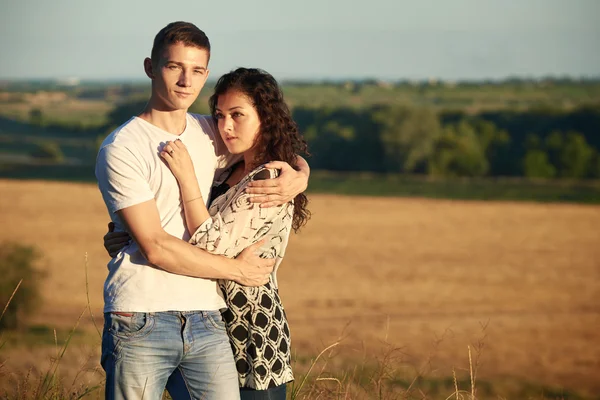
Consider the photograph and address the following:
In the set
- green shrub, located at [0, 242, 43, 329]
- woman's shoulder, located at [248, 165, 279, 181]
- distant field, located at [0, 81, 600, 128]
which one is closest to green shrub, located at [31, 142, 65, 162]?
distant field, located at [0, 81, 600, 128]

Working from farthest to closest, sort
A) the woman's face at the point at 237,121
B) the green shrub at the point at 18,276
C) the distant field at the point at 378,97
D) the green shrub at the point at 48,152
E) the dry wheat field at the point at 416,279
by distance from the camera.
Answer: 1. the green shrub at the point at 48,152
2. the distant field at the point at 378,97
3. the green shrub at the point at 18,276
4. the dry wheat field at the point at 416,279
5. the woman's face at the point at 237,121

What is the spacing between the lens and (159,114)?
11.1 ft

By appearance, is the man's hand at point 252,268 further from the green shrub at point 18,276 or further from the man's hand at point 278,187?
the green shrub at point 18,276

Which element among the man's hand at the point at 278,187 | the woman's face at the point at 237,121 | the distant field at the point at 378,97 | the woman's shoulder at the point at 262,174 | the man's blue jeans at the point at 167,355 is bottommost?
the distant field at the point at 378,97

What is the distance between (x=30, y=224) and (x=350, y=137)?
43.6 metres

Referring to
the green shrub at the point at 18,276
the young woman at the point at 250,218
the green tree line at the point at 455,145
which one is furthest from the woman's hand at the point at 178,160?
the green tree line at the point at 455,145

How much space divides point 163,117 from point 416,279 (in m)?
32.2

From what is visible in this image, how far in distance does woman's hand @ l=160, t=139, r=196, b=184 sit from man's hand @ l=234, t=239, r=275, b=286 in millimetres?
355

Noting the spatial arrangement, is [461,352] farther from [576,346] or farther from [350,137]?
[350,137]

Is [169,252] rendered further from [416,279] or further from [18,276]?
[416,279]

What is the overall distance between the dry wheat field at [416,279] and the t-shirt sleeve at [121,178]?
0.94 metres

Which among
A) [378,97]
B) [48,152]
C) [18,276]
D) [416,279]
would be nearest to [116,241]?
[18,276]

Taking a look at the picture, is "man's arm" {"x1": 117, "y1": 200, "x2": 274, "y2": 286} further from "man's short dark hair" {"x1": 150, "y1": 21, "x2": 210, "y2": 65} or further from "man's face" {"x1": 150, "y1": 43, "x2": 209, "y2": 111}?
"man's short dark hair" {"x1": 150, "y1": 21, "x2": 210, "y2": 65}

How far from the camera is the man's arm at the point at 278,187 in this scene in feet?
10.8
